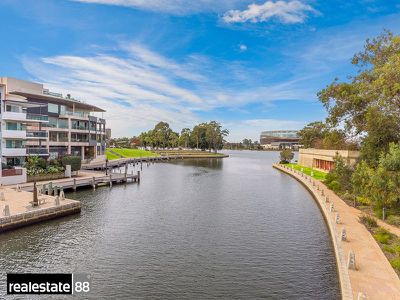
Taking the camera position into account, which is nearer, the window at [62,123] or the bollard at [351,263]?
the bollard at [351,263]

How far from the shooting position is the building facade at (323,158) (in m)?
62.4

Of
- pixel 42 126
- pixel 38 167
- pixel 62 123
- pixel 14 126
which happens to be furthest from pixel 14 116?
pixel 62 123

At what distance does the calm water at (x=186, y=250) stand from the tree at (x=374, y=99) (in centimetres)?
1308

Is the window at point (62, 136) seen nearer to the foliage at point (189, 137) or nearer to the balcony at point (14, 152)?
the balcony at point (14, 152)

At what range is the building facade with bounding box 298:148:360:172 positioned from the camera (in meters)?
62.4

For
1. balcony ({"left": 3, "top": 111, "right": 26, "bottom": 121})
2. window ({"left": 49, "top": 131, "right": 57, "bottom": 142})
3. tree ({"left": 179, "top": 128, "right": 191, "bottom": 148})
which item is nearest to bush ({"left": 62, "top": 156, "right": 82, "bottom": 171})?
balcony ({"left": 3, "top": 111, "right": 26, "bottom": 121})

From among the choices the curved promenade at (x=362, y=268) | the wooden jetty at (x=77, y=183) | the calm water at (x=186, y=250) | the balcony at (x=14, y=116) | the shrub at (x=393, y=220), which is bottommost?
the calm water at (x=186, y=250)

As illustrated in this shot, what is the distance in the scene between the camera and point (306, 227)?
97.5 ft

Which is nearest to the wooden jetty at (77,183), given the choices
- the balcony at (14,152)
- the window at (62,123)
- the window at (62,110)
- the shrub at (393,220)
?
the balcony at (14,152)

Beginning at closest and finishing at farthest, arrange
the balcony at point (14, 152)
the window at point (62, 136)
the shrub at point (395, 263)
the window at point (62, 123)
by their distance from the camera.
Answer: the shrub at point (395, 263)
the balcony at point (14, 152)
the window at point (62, 123)
the window at point (62, 136)

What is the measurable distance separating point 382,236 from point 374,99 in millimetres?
23865

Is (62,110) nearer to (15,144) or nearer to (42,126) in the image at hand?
(42,126)

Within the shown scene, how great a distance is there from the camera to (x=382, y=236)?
75.7 feet

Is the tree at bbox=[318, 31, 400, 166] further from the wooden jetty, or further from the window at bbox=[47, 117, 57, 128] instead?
the window at bbox=[47, 117, 57, 128]
